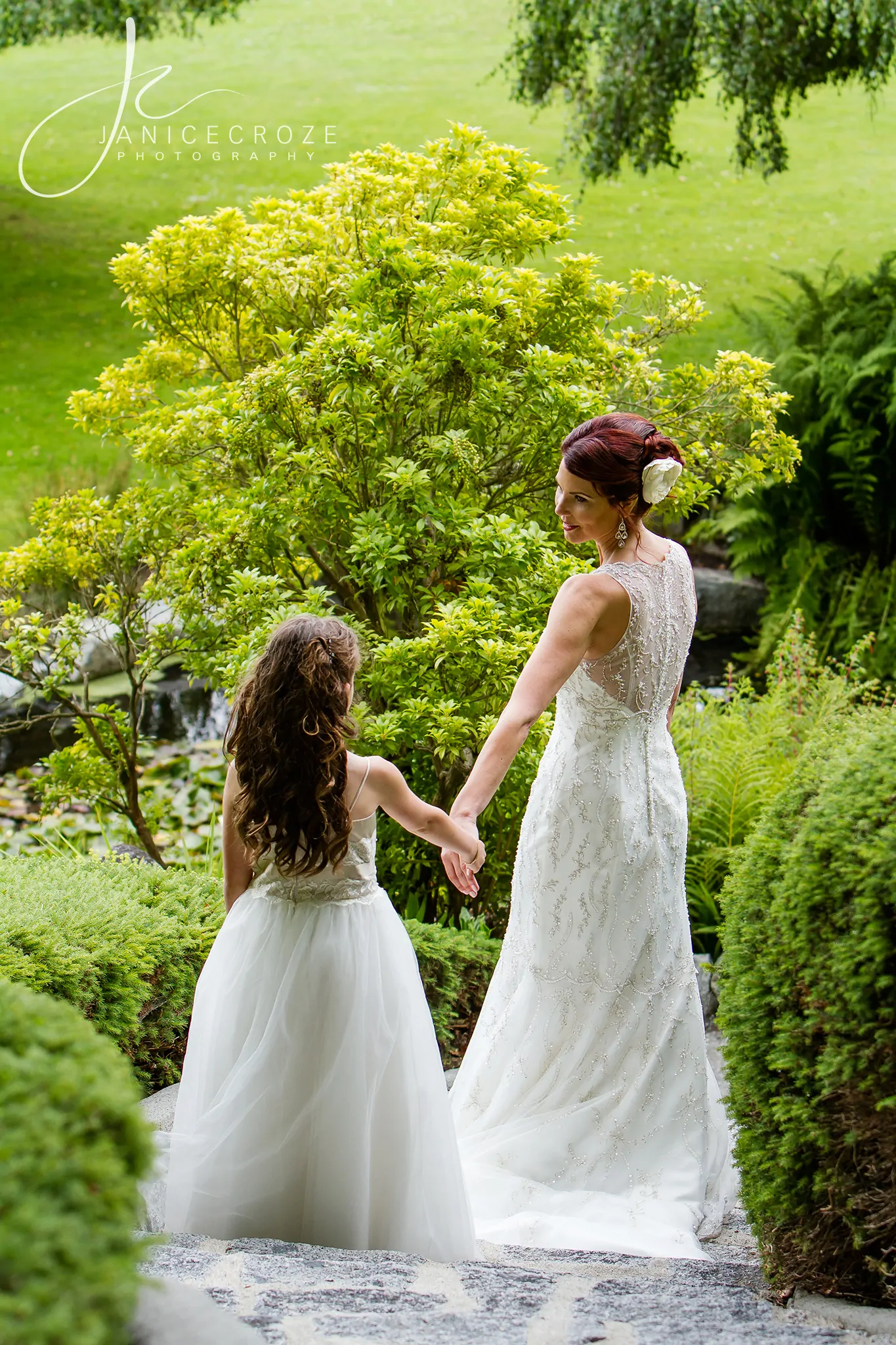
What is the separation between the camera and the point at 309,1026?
2.72m

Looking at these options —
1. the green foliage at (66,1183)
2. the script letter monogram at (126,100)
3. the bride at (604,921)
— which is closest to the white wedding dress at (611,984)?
the bride at (604,921)

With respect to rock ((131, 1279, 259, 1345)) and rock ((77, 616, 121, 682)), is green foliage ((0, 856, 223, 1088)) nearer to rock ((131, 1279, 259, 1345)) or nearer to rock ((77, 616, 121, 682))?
rock ((131, 1279, 259, 1345))

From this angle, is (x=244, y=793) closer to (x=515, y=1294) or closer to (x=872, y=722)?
(x=515, y=1294)

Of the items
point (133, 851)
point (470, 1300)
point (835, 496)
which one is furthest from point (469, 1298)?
point (835, 496)

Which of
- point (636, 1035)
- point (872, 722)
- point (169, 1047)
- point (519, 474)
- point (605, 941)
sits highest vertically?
point (519, 474)

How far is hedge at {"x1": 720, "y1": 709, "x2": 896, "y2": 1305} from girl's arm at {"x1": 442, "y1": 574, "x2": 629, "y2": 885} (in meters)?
0.75

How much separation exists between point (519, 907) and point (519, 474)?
2.16 meters

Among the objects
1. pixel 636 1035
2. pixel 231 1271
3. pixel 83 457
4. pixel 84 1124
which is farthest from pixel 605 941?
pixel 83 457

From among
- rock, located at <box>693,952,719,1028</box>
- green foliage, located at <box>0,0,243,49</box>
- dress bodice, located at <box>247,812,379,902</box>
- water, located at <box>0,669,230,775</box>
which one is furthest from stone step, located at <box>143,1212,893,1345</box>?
green foliage, located at <box>0,0,243,49</box>

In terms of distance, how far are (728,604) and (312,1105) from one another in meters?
9.36

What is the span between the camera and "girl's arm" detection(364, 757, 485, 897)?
276 cm

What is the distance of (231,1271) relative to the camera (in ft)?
7.04

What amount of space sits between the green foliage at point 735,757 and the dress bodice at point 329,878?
8.06ft

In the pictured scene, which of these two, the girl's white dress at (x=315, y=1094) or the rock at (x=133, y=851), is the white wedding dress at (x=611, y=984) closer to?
the girl's white dress at (x=315, y=1094)
